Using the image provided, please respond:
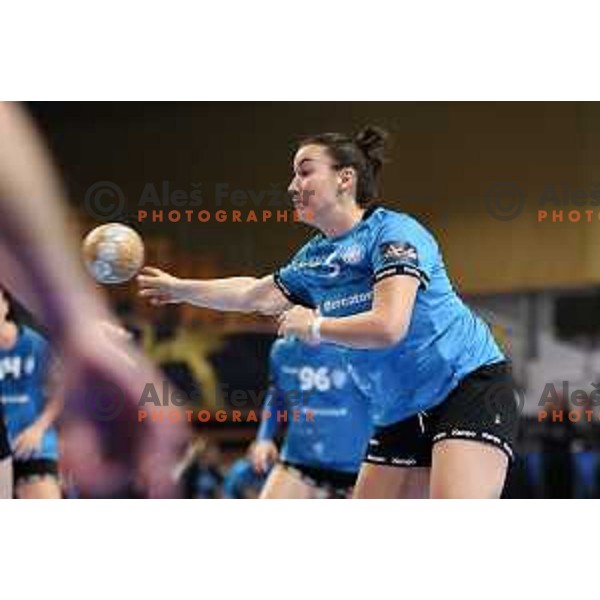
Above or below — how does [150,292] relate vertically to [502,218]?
below

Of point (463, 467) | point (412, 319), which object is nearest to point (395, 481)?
point (463, 467)

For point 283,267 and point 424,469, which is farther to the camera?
point 283,267

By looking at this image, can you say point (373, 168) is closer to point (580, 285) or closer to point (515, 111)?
point (515, 111)

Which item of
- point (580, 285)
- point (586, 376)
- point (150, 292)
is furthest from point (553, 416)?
point (150, 292)

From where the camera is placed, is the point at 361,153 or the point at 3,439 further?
the point at 3,439

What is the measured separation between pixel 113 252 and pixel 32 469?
1.24m

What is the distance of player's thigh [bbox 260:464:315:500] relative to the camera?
5.98 m

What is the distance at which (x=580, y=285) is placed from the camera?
19.5ft

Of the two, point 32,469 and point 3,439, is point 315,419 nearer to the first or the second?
point 32,469

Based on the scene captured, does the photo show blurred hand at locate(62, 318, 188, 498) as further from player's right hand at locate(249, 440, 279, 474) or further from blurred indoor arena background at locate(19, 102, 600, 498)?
player's right hand at locate(249, 440, 279, 474)

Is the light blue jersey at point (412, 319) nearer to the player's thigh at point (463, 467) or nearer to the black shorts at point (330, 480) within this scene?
the player's thigh at point (463, 467)

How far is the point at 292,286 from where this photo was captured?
5.39m
